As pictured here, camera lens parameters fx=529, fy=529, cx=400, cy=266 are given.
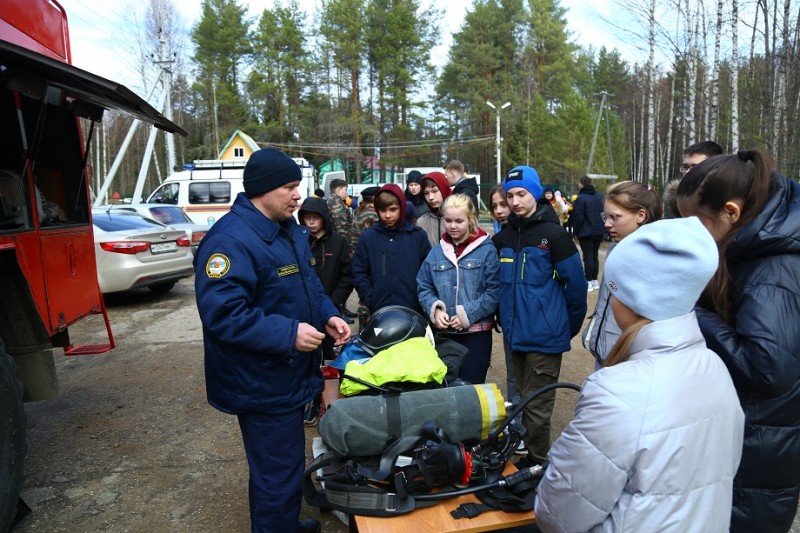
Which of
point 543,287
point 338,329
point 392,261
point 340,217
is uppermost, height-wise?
point 340,217

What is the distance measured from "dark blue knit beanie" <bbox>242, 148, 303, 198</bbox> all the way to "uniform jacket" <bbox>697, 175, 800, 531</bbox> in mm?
1853

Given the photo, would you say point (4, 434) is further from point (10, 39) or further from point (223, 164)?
point (223, 164)

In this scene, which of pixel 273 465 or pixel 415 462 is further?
pixel 273 465

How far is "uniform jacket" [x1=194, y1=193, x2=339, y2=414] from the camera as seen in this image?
7.42 feet

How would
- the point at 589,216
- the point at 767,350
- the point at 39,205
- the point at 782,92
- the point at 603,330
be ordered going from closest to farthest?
the point at 767,350, the point at 603,330, the point at 39,205, the point at 782,92, the point at 589,216

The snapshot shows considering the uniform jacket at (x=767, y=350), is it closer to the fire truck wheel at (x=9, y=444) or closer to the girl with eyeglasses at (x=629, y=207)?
the girl with eyeglasses at (x=629, y=207)

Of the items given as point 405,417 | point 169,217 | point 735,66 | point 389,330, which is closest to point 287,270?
point 389,330

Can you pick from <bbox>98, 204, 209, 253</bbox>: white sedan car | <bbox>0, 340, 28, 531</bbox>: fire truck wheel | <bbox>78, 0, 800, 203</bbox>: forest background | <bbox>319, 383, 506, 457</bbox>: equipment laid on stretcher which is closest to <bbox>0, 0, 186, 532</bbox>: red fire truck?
<bbox>0, 340, 28, 531</bbox>: fire truck wheel

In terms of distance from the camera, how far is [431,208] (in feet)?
16.8

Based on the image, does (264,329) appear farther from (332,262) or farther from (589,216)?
(589,216)

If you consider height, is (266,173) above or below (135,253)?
above

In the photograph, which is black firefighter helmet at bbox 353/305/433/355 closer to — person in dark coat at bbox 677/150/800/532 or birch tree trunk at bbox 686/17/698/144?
person in dark coat at bbox 677/150/800/532

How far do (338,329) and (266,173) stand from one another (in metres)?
0.87

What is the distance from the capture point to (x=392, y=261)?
4.08m
